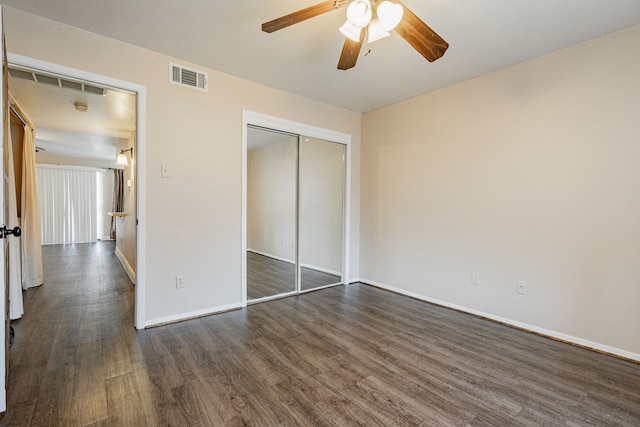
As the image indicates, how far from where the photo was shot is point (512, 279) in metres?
2.75

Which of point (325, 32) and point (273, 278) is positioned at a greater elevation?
point (325, 32)

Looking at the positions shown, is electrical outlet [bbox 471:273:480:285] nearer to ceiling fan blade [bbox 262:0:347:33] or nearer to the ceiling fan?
the ceiling fan

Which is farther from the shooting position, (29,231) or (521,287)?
(29,231)

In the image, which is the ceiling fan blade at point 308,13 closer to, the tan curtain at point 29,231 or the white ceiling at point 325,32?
the white ceiling at point 325,32

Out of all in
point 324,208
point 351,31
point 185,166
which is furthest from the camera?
point 324,208

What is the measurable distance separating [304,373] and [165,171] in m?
2.14

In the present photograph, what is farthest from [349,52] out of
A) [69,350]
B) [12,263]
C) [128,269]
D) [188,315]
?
[128,269]

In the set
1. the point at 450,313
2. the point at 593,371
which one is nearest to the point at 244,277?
the point at 450,313

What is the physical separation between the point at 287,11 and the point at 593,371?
3.37m

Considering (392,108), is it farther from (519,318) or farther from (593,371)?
(593,371)

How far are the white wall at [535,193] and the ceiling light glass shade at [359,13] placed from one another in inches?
77.4

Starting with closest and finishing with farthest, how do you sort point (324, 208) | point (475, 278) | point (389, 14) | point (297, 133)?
point (389, 14) → point (475, 278) → point (297, 133) → point (324, 208)

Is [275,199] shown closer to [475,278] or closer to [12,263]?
[475,278]

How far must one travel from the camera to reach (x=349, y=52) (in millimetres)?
1942
